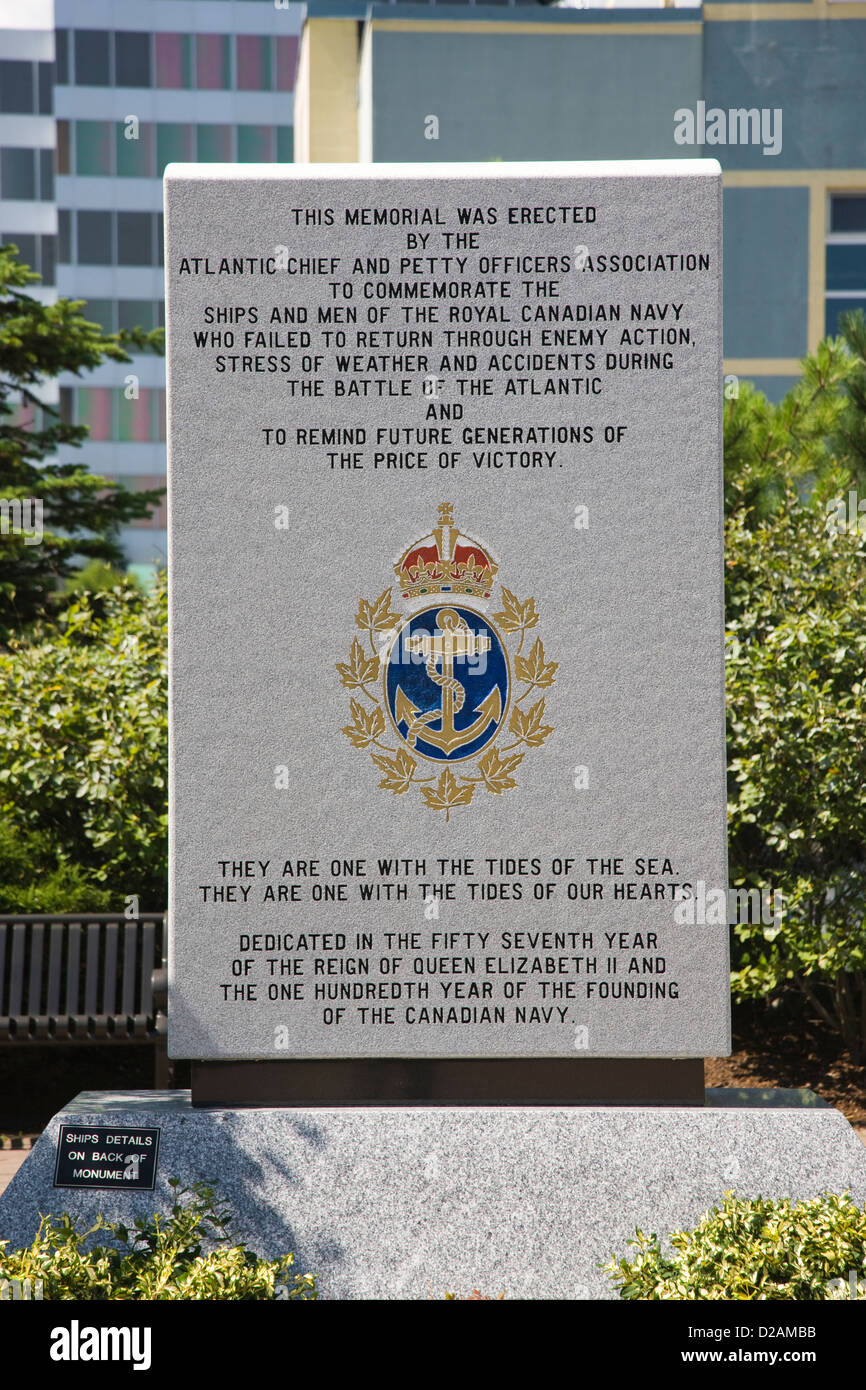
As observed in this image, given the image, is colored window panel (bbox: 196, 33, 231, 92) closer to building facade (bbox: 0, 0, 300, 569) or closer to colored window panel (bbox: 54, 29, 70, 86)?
building facade (bbox: 0, 0, 300, 569)

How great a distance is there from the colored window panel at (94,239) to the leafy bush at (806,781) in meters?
37.2

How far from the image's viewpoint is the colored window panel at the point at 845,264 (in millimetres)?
18641

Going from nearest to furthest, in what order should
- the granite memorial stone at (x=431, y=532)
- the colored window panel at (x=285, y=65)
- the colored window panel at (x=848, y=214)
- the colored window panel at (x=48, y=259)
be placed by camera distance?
1. the granite memorial stone at (x=431, y=532)
2. the colored window panel at (x=848, y=214)
3. the colored window panel at (x=285, y=65)
4. the colored window panel at (x=48, y=259)

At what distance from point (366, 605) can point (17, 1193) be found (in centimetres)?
233

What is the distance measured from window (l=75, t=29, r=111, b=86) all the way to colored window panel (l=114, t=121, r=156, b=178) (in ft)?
5.35

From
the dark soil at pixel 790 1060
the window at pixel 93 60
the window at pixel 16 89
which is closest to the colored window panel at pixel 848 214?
the dark soil at pixel 790 1060

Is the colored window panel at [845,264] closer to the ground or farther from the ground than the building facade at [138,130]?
closer to the ground

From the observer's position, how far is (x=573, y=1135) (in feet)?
14.1

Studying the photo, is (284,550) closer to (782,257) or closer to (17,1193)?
(17,1193)

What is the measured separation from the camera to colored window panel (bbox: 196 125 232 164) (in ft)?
132

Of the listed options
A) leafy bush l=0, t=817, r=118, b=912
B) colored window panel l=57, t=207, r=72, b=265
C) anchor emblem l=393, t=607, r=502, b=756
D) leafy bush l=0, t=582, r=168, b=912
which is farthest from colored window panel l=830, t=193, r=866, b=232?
colored window panel l=57, t=207, r=72, b=265

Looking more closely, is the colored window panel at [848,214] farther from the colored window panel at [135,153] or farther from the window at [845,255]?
the colored window panel at [135,153]

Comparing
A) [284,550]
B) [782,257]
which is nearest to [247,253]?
[284,550]

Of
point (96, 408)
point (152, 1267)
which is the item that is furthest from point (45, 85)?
point (152, 1267)
